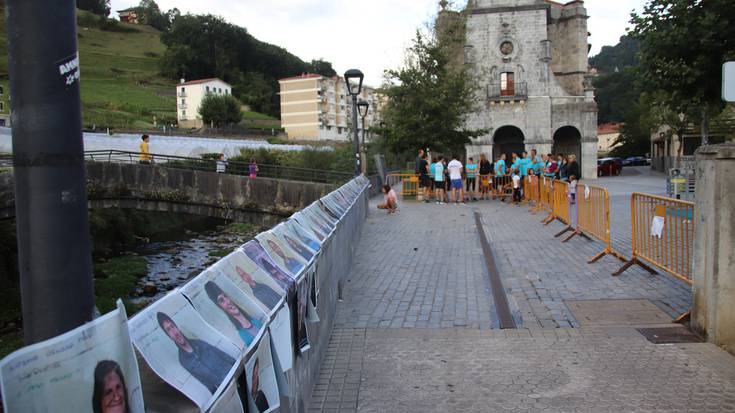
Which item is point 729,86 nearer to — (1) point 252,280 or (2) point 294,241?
(2) point 294,241

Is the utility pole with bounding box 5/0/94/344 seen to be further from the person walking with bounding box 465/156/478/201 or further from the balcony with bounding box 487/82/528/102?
the balcony with bounding box 487/82/528/102

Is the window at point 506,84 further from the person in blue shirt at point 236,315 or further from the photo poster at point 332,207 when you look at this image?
the person in blue shirt at point 236,315

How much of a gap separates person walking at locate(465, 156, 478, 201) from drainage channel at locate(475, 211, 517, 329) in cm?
1098

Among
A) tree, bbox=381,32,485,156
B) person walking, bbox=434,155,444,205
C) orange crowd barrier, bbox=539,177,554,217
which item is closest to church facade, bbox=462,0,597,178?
tree, bbox=381,32,485,156

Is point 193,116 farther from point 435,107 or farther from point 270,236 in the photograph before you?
point 270,236

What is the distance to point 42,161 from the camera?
2.34m

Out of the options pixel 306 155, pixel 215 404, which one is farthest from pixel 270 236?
pixel 306 155

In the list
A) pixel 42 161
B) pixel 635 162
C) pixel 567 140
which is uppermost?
pixel 567 140

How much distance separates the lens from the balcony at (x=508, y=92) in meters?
46.7

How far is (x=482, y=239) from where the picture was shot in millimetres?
Answer: 13250

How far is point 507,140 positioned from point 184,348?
49.0m

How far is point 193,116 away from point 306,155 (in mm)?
63192

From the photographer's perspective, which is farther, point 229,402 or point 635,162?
point 635,162

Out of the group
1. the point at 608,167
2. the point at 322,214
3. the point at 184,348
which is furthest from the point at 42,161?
the point at 608,167
